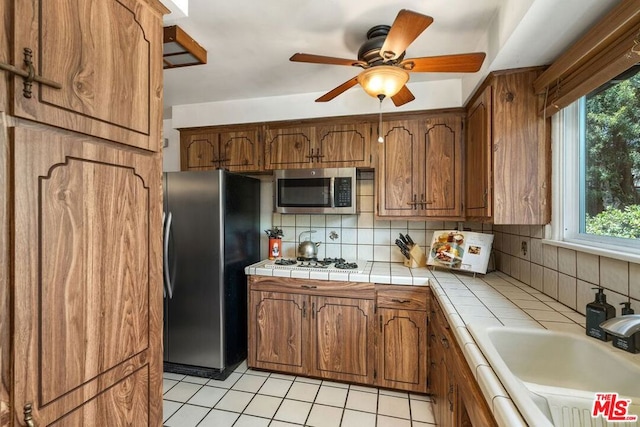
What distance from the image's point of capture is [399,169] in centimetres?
236

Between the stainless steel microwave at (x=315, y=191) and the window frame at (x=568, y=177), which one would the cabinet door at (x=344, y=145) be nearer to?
the stainless steel microwave at (x=315, y=191)

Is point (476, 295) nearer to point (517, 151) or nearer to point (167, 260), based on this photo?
point (517, 151)

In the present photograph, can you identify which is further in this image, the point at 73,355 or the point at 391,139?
the point at 391,139

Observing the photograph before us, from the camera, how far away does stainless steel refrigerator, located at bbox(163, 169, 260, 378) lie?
2.32m

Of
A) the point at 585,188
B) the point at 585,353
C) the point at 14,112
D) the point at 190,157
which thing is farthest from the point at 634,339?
the point at 190,157

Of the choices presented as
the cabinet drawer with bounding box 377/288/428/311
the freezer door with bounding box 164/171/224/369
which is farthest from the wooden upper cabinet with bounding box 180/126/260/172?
the cabinet drawer with bounding box 377/288/428/311

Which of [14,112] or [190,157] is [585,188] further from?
[190,157]

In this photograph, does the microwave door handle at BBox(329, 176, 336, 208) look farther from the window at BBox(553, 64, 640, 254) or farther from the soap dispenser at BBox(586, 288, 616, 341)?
the soap dispenser at BBox(586, 288, 616, 341)

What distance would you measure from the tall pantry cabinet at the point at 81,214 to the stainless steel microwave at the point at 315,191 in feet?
4.80

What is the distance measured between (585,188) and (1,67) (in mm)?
2218

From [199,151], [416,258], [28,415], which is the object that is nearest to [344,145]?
[416,258]

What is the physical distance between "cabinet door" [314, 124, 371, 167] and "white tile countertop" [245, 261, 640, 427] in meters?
0.89

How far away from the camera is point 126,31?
958 mm

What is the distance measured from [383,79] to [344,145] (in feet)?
3.30
